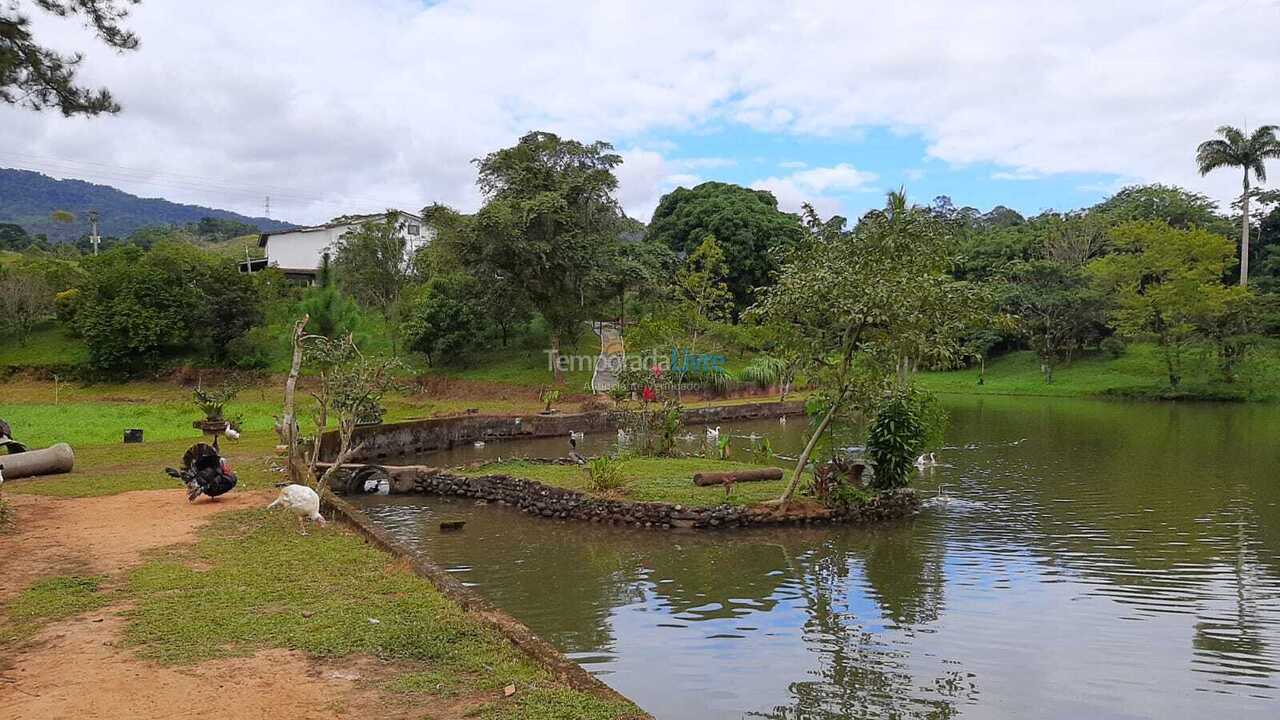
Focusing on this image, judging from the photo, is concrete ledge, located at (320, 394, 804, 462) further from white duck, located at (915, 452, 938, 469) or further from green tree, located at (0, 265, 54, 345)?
green tree, located at (0, 265, 54, 345)

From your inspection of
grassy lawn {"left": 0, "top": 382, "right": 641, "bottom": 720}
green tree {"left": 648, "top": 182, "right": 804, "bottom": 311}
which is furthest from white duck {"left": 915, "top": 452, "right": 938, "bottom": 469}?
green tree {"left": 648, "top": 182, "right": 804, "bottom": 311}

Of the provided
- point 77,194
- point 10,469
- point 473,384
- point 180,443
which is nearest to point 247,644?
point 10,469

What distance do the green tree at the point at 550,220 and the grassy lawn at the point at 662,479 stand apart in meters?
17.4

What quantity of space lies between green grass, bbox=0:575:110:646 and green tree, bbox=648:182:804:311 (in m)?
45.2

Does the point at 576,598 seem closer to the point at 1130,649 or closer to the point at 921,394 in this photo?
the point at 1130,649

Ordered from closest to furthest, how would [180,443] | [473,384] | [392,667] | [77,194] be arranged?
1. [392,667]
2. [180,443]
3. [473,384]
4. [77,194]

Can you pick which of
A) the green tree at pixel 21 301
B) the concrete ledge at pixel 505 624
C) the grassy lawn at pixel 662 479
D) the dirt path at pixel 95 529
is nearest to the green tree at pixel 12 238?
the green tree at pixel 21 301

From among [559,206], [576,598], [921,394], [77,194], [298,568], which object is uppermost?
[77,194]

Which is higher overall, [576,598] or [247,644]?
[247,644]

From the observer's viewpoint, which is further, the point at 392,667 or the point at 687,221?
the point at 687,221

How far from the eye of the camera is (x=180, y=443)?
2269cm

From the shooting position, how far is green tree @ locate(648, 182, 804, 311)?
5259 cm

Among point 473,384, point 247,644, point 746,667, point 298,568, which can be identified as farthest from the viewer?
point 473,384

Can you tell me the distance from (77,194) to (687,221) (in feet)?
568
